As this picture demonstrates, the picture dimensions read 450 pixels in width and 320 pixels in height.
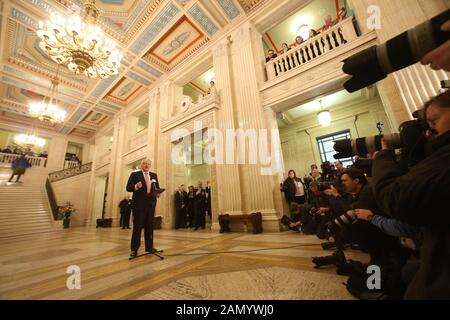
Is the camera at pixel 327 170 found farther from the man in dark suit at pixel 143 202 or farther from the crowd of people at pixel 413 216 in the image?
the man in dark suit at pixel 143 202

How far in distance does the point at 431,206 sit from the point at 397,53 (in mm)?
585

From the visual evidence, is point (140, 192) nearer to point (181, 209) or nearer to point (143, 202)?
point (143, 202)

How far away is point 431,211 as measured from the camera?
603mm

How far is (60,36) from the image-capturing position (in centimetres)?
464

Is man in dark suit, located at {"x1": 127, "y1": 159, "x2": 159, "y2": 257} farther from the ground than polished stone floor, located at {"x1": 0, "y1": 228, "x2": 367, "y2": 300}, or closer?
farther from the ground

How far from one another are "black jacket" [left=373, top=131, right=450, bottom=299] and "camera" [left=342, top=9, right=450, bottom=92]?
322mm

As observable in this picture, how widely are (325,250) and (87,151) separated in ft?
58.4

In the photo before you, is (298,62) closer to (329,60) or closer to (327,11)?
(329,60)

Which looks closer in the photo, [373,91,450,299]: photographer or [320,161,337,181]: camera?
[373,91,450,299]: photographer

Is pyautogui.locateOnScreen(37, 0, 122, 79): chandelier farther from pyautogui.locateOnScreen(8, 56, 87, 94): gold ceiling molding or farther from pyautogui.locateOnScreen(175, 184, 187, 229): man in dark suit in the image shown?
pyautogui.locateOnScreen(175, 184, 187, 229): man in dark suit

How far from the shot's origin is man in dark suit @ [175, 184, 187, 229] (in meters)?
6.53

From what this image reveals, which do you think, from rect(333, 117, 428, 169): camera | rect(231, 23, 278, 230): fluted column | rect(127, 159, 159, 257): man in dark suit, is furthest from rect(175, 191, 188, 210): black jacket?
rect(333, 117, 428, 169): camera

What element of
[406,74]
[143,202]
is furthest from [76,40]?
[406,74]
